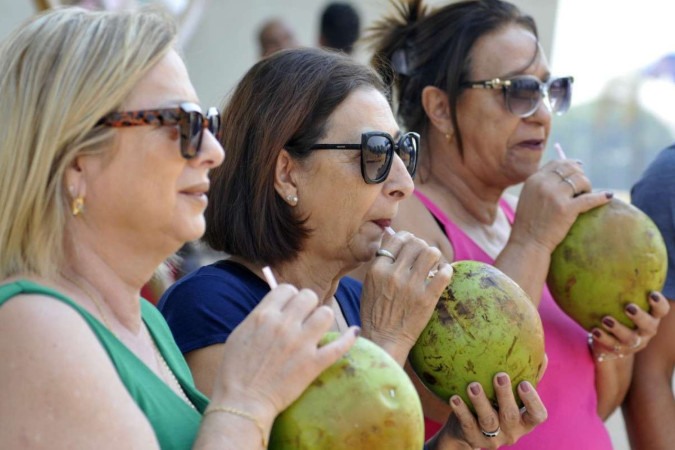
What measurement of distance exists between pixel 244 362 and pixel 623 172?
6.12 meters

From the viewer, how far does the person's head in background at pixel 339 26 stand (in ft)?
19.5

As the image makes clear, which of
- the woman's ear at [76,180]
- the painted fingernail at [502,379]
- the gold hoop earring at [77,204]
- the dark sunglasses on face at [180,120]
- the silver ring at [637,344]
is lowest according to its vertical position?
A: the silver ring at [637,344]

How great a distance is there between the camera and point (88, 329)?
1735 mm

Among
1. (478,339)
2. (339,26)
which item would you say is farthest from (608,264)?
(339,26)

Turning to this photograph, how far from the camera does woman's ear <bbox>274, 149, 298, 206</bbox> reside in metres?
2.59

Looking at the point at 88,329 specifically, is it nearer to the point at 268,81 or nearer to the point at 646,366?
the point at 268,81

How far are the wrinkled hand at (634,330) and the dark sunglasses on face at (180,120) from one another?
149 cm

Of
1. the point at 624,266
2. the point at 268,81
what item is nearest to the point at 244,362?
the point at 268,81

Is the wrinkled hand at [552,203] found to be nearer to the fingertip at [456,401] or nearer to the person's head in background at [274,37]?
the fingertip at [456,401]

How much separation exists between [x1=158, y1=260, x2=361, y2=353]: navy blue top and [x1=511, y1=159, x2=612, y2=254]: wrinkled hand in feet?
2.86

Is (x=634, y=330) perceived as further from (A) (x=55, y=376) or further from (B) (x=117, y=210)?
(A) (x=55, y=376)

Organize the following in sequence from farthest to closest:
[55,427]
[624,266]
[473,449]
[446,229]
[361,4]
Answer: [361,4]
[446,229]
[624,266]
[473,449]
[55,427]

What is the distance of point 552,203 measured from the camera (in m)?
3.01

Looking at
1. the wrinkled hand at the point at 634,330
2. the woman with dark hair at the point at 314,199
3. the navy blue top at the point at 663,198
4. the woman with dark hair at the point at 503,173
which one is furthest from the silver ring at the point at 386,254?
the navy blue top at the point at 663,198
